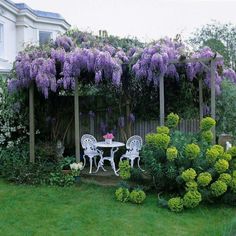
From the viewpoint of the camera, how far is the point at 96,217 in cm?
513

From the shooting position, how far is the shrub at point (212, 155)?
5500 millimetres

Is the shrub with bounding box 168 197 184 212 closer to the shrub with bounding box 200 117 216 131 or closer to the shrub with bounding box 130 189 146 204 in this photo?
the shrub with bounding box 130 189 146 204

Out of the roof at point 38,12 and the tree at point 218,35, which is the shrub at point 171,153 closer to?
the roof at point 38,12

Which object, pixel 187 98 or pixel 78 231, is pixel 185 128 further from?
pixel 78 231

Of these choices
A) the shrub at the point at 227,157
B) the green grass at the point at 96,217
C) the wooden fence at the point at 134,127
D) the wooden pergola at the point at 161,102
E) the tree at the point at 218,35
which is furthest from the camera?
the tree at the point at 218,35

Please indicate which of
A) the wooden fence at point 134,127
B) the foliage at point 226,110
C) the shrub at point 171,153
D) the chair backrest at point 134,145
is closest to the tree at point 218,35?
the foliage at point 226,110

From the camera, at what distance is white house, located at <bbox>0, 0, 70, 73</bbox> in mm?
15062

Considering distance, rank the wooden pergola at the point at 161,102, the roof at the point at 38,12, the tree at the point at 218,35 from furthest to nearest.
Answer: the tree at the point at 218,35 < the roof at the point at 38,12 < the wooden pergola at the point at 161,102

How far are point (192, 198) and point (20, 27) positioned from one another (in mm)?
13426

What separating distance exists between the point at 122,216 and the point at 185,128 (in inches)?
161

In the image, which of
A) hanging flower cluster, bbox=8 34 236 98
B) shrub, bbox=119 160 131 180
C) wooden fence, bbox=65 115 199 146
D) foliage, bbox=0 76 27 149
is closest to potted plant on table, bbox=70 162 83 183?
shrub, bbox=119 160 131 180

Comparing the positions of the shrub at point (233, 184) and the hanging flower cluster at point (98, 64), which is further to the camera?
the hanging flower cluster at point (98, 64)

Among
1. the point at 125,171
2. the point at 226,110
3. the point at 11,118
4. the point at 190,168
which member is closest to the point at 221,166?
the point at 190,168

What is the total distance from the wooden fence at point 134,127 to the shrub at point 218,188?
134 inches
